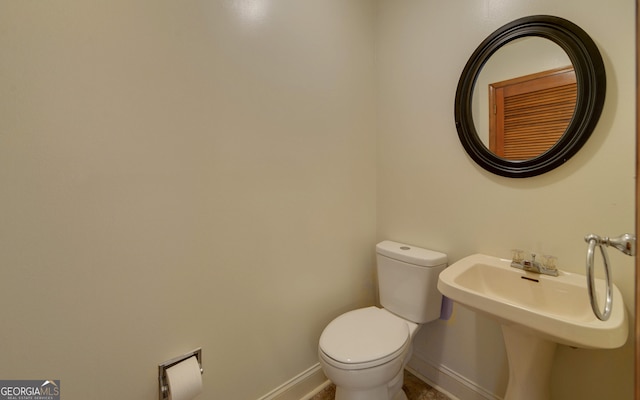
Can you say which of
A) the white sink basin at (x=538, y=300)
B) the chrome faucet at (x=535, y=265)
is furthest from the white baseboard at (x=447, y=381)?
the chrome faucet at (x=535, y=265)

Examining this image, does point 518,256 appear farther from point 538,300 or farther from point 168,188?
point 168,188

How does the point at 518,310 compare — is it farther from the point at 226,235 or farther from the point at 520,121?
the point at 226,235

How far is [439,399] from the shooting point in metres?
1.42

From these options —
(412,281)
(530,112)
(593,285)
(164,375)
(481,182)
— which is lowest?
(164,375)

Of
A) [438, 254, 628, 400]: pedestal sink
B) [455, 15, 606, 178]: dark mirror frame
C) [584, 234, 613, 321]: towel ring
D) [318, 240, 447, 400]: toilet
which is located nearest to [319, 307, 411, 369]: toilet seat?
[318, 240, 447, 400]: toilet

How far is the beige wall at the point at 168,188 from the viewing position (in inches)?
31.3

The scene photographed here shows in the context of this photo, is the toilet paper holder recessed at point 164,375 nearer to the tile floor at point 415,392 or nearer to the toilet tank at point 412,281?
the tile floor at point 415,392

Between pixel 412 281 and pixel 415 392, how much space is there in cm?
69

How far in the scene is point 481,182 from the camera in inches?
50.3

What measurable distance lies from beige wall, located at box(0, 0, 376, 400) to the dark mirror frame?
2.26ft

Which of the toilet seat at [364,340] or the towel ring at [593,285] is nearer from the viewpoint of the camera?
the towel ring at [593,285]

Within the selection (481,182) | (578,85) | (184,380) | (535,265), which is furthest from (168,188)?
(578,85)

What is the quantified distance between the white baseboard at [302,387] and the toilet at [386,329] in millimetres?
279

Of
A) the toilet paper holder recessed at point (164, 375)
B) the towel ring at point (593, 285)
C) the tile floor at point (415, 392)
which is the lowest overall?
the tile floor at point (415, 392)
